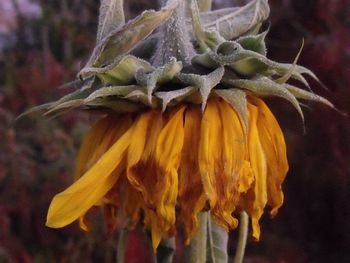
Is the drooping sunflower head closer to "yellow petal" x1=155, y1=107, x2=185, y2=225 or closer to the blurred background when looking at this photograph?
"yellow petal" x1=155, y1=107, x2=185, y2=225

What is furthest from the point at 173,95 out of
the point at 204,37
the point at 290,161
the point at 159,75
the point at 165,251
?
the point at 290,161

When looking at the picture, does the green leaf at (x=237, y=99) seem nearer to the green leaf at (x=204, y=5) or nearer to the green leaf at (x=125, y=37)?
the green leaf at (x=125, y=37)

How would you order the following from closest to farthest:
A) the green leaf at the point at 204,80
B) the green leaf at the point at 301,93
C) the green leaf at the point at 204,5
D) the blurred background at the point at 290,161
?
the green leaf at the point at 204,80 < the green leaf at the point at 301,93 < the green leaf at the point at 204,5 < the blurred background at the point at 290,161

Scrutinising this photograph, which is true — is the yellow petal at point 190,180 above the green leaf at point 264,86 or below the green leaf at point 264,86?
below

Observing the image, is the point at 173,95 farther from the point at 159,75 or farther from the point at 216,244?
the point at 216,244

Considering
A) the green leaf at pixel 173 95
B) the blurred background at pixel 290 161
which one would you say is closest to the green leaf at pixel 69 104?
the green leaf at pixel 173 95

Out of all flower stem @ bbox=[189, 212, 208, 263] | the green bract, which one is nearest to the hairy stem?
the green bract
